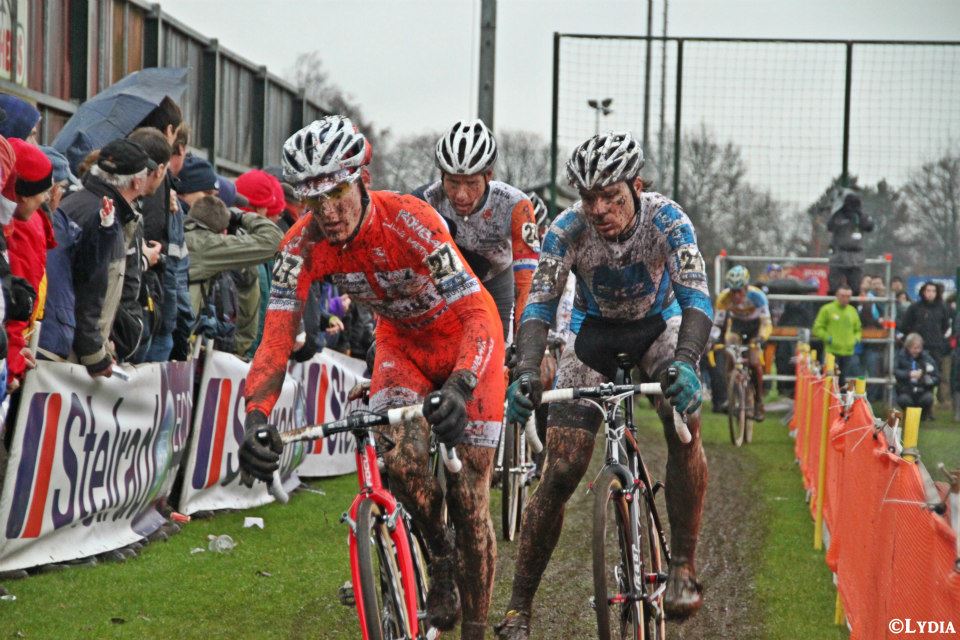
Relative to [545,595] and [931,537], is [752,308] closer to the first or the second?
[545,595]

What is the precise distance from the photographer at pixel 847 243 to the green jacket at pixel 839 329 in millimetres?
1038

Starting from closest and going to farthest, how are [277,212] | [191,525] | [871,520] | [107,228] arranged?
[871,520], [107,228], [191,525], [277,212]

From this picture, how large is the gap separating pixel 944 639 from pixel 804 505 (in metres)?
7.94

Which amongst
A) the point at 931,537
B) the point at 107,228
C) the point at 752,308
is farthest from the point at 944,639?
the point at 752,308

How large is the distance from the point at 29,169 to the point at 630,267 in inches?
119

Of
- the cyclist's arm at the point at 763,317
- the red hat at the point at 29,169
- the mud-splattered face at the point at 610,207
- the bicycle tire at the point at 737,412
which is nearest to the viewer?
the mud-splattered face at the point at 610,207

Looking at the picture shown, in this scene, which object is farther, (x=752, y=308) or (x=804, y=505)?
(x=752, y=308)

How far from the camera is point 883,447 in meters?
5.74

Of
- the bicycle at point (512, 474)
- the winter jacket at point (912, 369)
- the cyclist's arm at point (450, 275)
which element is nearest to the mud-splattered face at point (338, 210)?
the cyclist's arm at point (450, 275)

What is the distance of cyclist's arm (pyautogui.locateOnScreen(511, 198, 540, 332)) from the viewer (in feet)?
27.9

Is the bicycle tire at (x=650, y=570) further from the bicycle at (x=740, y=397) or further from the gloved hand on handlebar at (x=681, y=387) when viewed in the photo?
the bicycle at (x=740, y=397)

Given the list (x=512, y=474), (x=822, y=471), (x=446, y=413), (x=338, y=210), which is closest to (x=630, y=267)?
(x=338, y=210)

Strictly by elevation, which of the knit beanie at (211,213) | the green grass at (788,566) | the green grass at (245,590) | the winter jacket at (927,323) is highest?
the knit beanie at (211,213)

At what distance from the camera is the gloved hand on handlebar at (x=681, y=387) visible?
541 cm
